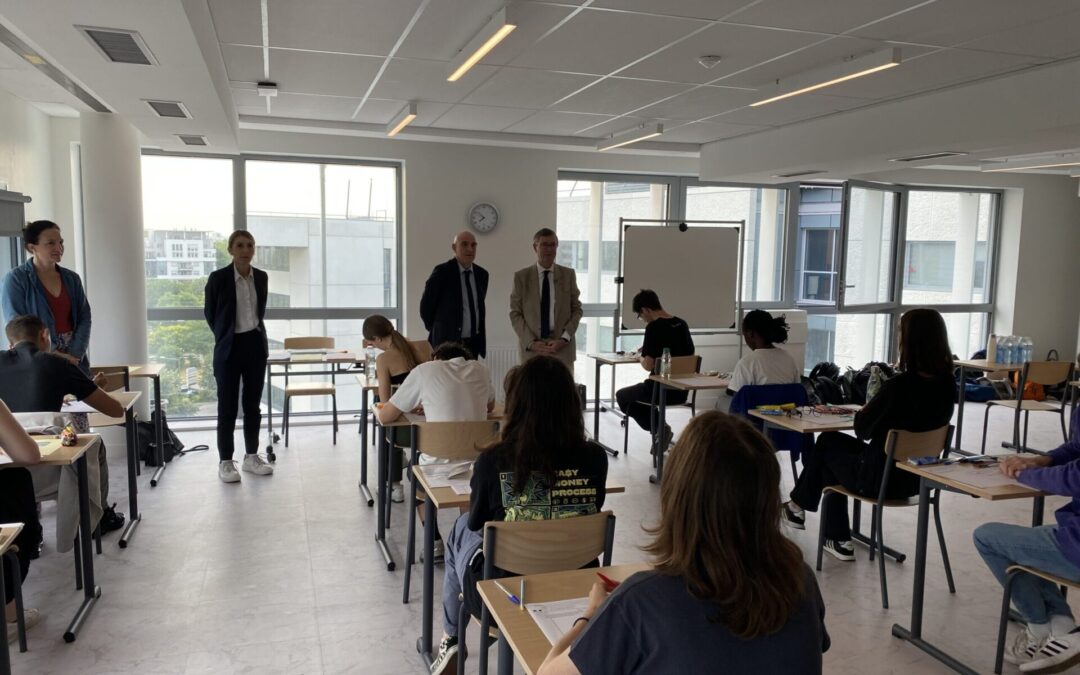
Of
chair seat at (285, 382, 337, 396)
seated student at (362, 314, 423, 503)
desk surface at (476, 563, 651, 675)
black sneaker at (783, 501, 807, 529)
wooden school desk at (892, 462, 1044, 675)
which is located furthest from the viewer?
chair seat at (285, 382, 337, 396)

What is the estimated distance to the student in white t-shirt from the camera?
15.6 ft

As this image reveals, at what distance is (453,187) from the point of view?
755 cm

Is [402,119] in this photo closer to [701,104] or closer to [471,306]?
[471,306]

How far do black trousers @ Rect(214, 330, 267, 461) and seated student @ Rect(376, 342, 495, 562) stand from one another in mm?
1966

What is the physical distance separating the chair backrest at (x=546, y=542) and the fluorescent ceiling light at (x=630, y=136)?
5056 millimetres

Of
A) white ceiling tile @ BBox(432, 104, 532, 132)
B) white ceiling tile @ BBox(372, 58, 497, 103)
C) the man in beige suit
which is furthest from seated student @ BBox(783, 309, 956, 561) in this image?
white ceiling tile @ BBox(432, 104, 532, 132)

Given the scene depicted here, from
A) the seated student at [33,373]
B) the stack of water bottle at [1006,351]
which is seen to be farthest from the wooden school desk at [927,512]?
the stack of water bottle at [1006,351]

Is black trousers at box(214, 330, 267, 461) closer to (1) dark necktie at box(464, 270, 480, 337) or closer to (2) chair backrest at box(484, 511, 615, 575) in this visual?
(1) dark necktie at box(464, 270, 480, 337)

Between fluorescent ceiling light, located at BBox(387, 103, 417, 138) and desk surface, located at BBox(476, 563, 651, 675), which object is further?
fluorescent ceiling light, located at BBox(387, 103, 417, 138)

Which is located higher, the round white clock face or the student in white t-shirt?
the round white clock face

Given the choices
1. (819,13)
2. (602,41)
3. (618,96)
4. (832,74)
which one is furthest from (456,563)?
(618,96)

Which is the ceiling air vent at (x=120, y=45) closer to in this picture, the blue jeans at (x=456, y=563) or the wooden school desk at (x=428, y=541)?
the wooden school desk at (x=428, y=541)

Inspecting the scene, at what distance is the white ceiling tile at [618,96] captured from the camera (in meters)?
5.16

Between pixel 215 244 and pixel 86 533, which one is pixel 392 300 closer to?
pixel 215 244
